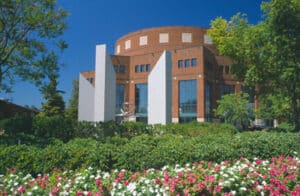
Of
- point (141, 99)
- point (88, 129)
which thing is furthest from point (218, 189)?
point (141, 99)

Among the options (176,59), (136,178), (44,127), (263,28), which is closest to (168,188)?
(136,178)

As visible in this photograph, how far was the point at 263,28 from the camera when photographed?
18.7 m

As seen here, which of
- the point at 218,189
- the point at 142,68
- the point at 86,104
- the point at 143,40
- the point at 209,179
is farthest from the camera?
the point at 143,40

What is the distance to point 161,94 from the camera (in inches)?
688

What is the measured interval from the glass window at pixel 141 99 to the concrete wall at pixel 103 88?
29104 mm

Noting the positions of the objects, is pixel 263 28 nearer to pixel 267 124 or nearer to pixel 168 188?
pixel 168 188

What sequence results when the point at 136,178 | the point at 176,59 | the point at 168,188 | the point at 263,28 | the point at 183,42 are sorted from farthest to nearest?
the point at 183,42 < the point at 176,59 < the point at 263,28 < the point at 136,178 < the point at 168,188

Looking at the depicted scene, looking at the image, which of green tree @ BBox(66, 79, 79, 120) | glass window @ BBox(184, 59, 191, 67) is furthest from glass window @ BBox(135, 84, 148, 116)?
green tree @ BBox(66, 79, 79, 120)

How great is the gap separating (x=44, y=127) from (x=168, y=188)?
12.6 meters

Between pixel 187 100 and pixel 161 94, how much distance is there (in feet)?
84.4

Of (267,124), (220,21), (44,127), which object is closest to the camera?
(44,127)

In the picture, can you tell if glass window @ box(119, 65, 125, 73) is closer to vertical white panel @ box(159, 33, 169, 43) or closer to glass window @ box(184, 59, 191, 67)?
vertical white panel @ box(159, 33, 169, 43)

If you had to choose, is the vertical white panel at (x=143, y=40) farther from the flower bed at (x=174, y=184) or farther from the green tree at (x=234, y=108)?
the flower bed at (x=174, y=184)

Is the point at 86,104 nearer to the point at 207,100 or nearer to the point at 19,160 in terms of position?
the point at 19,160
